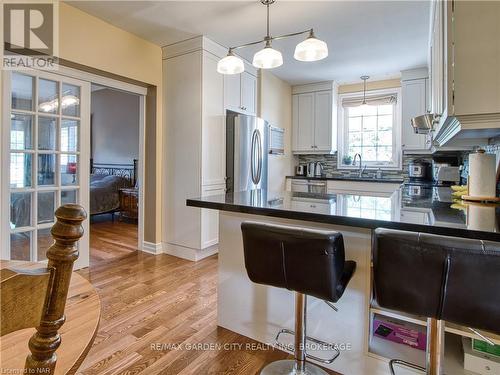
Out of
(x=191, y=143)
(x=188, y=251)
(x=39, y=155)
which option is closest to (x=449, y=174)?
(x=191, y=143)

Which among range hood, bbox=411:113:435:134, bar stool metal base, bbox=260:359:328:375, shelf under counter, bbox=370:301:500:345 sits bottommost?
bar stool metal base, bbox=260:359:328:375

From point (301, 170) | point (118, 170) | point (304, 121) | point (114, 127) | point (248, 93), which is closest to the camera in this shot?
point (248, 93)

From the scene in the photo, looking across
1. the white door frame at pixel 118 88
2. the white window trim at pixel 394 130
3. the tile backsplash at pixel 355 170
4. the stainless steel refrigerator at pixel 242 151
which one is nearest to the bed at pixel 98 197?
the white door frame at pixel 118 88

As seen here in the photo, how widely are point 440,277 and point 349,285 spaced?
646 mm

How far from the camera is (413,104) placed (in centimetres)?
440

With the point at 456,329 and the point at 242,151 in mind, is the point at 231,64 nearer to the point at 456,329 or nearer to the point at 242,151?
the point at 242,151

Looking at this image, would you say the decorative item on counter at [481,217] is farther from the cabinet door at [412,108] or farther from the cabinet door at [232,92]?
the cabinet door at [412,108]

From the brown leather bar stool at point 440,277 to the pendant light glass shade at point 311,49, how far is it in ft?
4.71

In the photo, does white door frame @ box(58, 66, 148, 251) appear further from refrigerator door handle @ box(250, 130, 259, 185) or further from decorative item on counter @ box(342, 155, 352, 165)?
decorative item on counter @ box(342, 155, 352, 165)

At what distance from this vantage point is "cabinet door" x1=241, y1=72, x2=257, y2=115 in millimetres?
Result: 4090

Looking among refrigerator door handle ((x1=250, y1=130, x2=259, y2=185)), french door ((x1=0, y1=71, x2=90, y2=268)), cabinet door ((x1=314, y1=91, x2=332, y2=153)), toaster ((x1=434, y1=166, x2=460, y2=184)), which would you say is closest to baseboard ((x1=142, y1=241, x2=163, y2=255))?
french door ((x1=0, y1=71, x2=90, y2=268))

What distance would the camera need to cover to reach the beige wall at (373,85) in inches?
196

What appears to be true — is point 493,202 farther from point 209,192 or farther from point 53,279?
point 209,192

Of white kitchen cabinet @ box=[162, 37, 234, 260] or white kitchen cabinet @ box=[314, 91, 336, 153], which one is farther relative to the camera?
white kitchen cabinet @ box=[314, 91, 336, 153]
